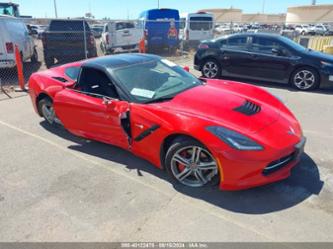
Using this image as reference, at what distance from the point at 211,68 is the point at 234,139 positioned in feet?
21.0

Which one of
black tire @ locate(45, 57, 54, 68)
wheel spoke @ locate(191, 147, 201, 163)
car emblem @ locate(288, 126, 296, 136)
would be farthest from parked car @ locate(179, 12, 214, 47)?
wheel spoke @ locate(191, 147, 201, 163)

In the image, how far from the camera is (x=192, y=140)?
10.1 ft

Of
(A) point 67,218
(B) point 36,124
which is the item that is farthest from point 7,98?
(A) point 67,218

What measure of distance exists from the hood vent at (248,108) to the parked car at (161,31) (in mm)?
12938

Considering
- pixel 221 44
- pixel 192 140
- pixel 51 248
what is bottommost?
pixel 51 248

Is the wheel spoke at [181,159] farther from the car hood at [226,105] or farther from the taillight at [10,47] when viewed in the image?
the taillight at [10,47]

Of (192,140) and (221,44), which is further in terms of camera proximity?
(221,44)

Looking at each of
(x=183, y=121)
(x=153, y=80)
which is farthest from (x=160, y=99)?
(x=183, y=121)

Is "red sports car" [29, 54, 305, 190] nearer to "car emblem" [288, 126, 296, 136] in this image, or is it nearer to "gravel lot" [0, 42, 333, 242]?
"car emblem" [288, 126, 296, 136]

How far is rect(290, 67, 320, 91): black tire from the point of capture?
7.43m

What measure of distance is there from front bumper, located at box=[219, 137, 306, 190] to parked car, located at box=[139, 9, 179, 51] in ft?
45.1

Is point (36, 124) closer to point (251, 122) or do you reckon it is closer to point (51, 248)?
point (51, 248)

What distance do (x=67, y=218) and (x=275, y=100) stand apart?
3.05m

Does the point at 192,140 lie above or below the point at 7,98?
above
